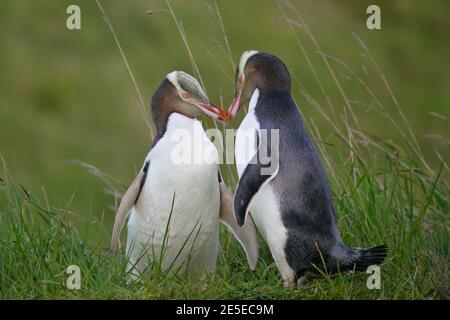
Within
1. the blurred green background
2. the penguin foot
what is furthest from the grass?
the blurred green background

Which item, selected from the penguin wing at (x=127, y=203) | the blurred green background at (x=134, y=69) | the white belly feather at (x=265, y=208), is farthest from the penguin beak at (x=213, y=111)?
the blurred green background at (x=134, y=69)

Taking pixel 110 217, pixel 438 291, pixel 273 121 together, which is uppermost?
pixel 273 121

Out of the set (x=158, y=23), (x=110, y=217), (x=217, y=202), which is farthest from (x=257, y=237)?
(x=158, y=23)

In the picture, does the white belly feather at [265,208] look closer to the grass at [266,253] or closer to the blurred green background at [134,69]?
the grass at [266,253]

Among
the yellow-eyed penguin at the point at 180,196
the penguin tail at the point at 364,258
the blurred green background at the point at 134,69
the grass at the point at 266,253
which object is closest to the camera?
the grass at the point at 266,253

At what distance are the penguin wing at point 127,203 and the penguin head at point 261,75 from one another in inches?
16.2

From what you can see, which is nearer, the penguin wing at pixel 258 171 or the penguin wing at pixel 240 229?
the penguin wing at pixel 258 171

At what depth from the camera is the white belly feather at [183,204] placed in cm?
455

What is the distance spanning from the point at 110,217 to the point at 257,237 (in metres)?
4.21

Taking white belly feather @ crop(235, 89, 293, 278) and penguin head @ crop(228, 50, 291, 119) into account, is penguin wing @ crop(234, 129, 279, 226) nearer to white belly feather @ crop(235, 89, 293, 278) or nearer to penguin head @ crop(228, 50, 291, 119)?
white belly feather @ crop(235, 89, 293, 278)

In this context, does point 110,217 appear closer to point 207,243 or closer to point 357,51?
point 357,51

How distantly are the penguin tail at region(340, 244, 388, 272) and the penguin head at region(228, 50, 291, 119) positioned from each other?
616 mm

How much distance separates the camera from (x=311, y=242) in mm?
4449
